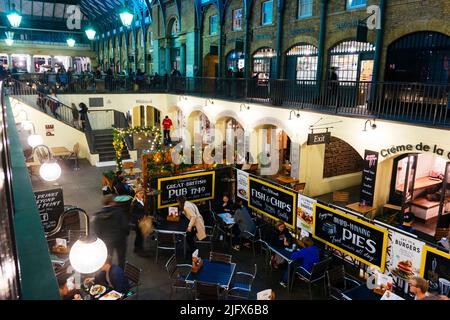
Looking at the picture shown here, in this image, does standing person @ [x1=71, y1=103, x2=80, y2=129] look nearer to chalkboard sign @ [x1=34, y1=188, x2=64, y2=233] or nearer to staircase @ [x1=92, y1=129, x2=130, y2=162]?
staircase @ [x1=92, y1=129, x2=130, y2=162]

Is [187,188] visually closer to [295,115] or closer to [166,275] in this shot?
[166,275]

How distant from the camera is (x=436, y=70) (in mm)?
11391

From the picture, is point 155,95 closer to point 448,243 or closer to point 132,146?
point 132,146

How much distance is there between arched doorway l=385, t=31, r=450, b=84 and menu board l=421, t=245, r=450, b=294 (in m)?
6.61

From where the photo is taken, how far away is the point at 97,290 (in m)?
6.83

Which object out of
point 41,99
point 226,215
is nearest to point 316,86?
point 226,215

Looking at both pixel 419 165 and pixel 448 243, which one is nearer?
pixel 448 243

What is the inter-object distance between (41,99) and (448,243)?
19519mm

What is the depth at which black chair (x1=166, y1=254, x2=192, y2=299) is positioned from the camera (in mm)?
7578

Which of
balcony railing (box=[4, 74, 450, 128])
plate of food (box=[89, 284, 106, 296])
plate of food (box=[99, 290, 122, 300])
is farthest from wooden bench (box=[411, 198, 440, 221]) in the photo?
plate of food (box=[89, 284, 106, 296])

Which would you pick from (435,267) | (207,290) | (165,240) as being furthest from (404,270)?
(165,240)

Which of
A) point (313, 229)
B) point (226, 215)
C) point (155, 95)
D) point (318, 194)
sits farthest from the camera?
point (155, 95)

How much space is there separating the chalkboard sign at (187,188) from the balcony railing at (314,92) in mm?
4720

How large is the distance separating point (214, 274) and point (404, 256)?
3.83 metres
